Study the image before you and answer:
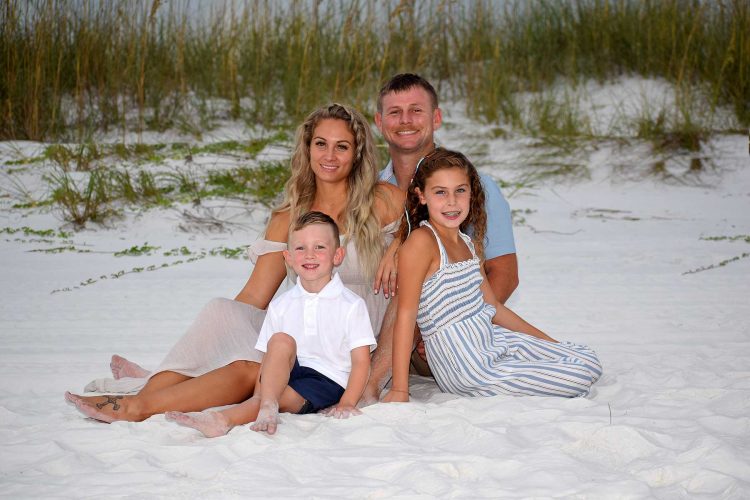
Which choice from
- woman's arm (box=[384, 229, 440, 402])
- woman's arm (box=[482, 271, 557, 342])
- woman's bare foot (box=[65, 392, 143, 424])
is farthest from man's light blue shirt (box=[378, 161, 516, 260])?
woman's bare foot (box=[65, 392, 143, 424])

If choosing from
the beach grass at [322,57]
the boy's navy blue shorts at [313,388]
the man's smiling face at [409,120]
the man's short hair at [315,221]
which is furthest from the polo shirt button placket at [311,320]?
the beach grass at [322,57]

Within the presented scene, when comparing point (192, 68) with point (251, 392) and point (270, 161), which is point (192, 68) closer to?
point (270, 161)

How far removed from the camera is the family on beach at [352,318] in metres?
3.23

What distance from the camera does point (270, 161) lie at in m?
8.12

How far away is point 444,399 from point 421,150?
46.4 inches

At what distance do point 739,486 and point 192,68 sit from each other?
7705 millimetres

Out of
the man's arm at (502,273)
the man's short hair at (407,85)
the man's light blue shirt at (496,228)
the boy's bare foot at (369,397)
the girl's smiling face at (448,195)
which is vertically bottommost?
the boy's bare foot at (369,397)

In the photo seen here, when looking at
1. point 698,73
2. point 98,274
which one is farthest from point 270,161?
point 698,73

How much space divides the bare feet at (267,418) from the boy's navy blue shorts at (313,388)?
19cm

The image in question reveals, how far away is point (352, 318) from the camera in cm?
324

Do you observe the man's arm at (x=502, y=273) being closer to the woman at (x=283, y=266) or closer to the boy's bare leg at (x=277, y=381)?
the woman at (x=283, y=266)

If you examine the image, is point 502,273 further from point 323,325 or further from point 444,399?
point 323,325

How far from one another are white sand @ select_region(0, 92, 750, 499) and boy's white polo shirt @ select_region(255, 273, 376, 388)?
0.21 metres

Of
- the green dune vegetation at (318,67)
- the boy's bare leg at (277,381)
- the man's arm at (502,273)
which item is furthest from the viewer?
the green dune vegetation at (318,67)
